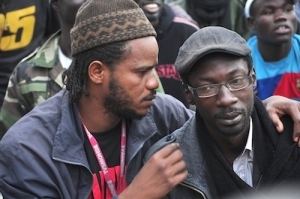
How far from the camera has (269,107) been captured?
4.24 metres

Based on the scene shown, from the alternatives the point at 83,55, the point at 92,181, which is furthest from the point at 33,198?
the point at 83,55

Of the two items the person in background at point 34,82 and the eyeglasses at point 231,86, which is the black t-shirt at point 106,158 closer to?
the eyeglasses at point 231,86

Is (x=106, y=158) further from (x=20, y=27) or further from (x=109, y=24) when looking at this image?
(x=20, y=27)

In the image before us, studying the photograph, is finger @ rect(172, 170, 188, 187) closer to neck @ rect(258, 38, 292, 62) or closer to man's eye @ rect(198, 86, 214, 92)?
man's eye @ rect(198, 86, 214, 92)

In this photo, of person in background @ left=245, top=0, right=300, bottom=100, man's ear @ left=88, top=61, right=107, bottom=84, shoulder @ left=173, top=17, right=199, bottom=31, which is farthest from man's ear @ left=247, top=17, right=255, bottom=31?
man's ear @ left=88, top=61, right=107, bottom=84

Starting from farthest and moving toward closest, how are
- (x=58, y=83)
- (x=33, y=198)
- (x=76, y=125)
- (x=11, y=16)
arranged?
(x=11, y=16)
(x=58, y=83)
(x=76, y=125)
(x=33, y=198)

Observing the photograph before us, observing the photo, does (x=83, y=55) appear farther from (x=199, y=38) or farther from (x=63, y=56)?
(x=63, y=56)

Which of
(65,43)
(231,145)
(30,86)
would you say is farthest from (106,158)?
(65,43)

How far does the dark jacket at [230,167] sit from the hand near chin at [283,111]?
0.11 feet

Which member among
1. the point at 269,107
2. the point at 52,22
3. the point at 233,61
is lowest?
the point at 52,22

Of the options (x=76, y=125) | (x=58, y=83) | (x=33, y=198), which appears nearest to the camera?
(x=33, y=198)

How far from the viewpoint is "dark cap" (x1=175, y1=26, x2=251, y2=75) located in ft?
13.1

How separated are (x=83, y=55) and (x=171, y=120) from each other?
65 cm

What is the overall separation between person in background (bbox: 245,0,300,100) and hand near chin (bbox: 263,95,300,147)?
6.44 ft
